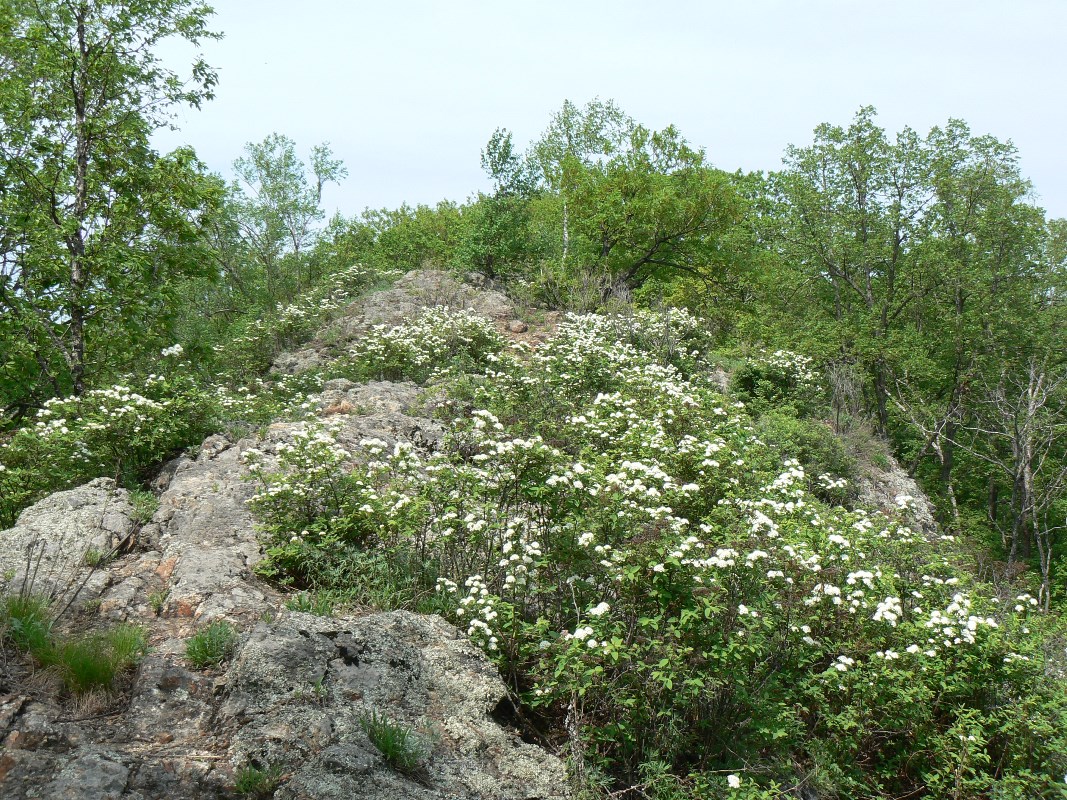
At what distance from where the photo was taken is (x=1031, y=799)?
15.6ft

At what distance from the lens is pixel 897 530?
6496mm

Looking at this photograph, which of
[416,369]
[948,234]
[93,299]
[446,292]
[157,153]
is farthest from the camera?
[948,234]

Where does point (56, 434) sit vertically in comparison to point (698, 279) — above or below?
below

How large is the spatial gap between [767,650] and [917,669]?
1.56 metres

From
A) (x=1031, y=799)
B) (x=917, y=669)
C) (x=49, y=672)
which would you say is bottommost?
(x=1031, y=799)

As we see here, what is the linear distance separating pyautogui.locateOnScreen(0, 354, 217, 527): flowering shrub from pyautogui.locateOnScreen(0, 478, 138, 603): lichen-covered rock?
0.58 meters

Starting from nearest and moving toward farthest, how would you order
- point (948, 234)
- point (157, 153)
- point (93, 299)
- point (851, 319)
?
point (93, 299) → point (157, 153) → point (948, 234) → point (851, 319)

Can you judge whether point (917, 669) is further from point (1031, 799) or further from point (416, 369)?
point (416, 369)

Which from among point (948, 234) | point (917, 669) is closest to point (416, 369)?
point (917, 669)

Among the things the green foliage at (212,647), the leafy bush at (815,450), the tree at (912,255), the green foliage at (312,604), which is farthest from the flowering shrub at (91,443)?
the tree at (912,255)

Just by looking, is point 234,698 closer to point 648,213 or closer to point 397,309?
point 397,309

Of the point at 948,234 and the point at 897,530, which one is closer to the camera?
the point at 897,530

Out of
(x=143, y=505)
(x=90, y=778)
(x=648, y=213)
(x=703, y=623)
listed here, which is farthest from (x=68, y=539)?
(x=648, y=213)

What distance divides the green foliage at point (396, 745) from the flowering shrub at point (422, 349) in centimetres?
891
